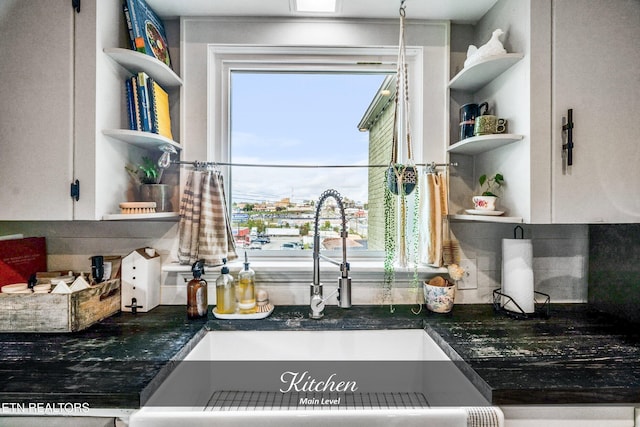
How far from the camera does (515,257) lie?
4.83 ft

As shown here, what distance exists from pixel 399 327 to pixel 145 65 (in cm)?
157

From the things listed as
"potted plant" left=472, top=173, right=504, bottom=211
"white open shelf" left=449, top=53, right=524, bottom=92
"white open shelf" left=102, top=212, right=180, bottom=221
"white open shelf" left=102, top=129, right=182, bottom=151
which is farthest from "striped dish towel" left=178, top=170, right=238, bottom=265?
"white open shelf" left=449, top=53, right=524, bottom=92

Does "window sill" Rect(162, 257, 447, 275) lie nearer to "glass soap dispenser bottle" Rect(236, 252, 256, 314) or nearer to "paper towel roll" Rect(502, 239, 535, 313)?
"glass soap dispenser bottle" Rect(236, 252, 256, 314)

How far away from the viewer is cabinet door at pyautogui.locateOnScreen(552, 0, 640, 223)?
1.26 meters

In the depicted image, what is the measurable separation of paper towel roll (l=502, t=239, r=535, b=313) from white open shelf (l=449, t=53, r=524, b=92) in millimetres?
755

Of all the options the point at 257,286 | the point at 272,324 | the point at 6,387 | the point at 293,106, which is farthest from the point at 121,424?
the point at 293,106

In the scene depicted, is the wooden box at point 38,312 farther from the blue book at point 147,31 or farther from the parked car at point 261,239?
the blue book at point 147,31

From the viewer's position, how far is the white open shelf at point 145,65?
4.27 feet

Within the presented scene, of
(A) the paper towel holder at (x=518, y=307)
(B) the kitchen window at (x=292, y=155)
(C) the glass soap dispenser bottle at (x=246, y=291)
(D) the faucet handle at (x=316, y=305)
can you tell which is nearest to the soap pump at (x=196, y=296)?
(C) the glass soap dispenser bottle at (x=246, y=291)

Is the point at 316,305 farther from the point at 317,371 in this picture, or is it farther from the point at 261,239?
the point at 261,239

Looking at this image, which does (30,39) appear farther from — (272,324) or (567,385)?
(567,385)

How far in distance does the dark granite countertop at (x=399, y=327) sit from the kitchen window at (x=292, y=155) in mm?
416

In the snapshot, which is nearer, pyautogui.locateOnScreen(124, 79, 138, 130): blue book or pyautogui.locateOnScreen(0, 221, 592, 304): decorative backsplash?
pyautogui.locateOnScreen(124, 79, 138, 130): blue book

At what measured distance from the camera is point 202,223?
5.06ft
